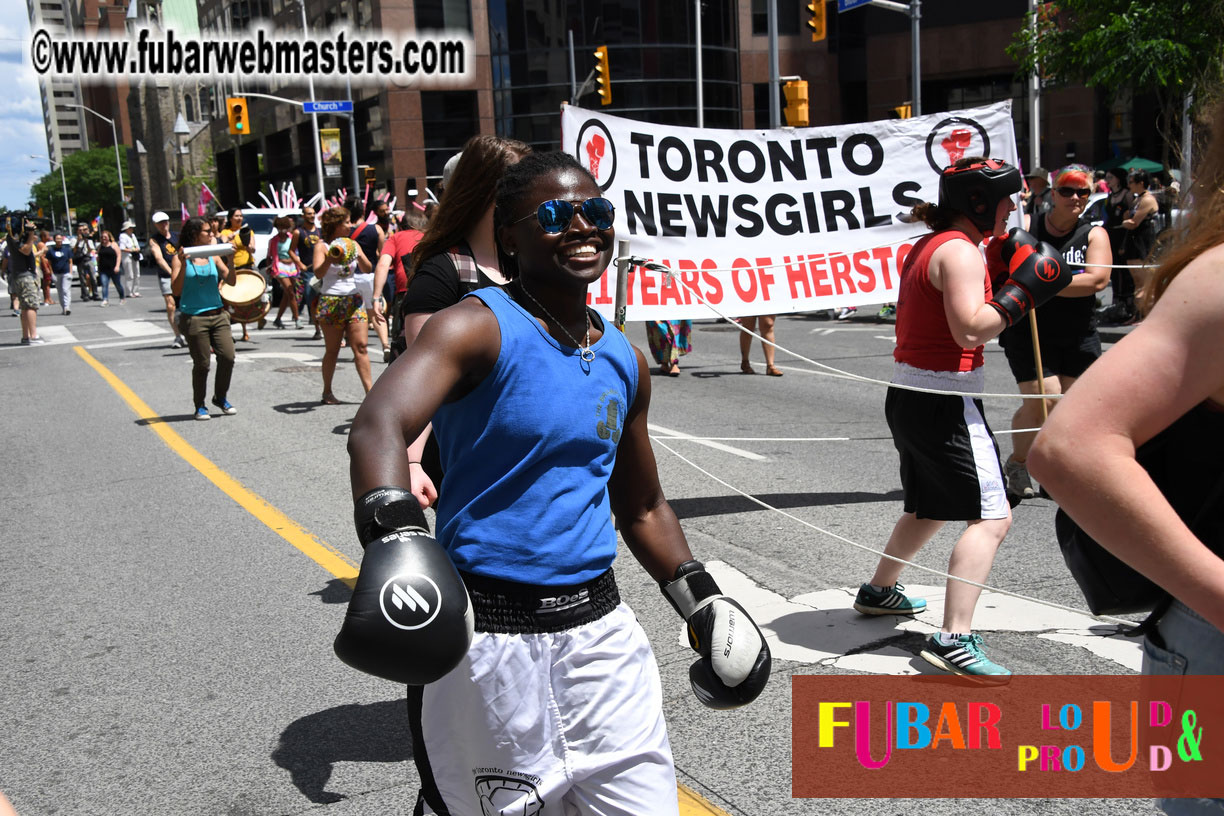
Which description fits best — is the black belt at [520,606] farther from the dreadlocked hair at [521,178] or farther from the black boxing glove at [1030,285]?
the black boxing glove at [1030,285]

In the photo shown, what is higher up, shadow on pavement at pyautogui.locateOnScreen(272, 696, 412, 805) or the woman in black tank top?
A: the woman in black tank top

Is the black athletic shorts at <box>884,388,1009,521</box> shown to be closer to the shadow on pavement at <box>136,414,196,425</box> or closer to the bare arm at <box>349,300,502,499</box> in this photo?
the bare arm at <box>349,300,502,499</box>

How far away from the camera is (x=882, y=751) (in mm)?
3615

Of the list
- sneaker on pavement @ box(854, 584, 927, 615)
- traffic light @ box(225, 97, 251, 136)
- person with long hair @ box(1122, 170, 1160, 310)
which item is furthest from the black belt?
traffic light @ box(225, 97, 251, 136)

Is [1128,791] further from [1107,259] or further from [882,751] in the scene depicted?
[1107,259]

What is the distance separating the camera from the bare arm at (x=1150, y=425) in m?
1.50

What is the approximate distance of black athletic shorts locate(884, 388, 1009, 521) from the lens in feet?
13.5

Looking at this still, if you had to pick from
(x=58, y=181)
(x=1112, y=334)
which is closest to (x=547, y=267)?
(x=1112, y=334)

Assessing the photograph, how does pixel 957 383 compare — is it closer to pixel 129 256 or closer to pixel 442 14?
pixel 129 256

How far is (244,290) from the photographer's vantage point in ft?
50.1

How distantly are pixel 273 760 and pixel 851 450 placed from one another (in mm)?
5316

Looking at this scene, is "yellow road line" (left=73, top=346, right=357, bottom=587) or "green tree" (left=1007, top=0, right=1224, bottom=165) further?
"green tree" (left=1007, top=0, right=1224, bottom=165)

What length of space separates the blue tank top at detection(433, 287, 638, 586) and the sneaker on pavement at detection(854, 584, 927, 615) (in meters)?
2.62

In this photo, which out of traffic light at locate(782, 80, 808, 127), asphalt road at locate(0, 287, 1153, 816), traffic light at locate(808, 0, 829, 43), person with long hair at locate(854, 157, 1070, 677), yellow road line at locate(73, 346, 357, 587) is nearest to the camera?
asphalt road at locate(0, 287, 1153, 816)
